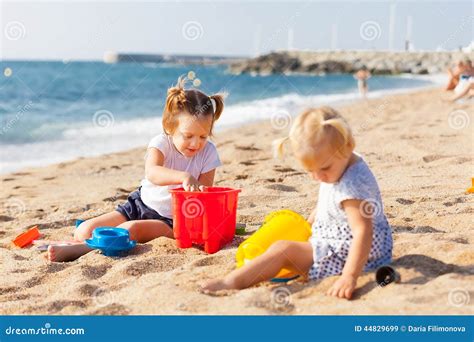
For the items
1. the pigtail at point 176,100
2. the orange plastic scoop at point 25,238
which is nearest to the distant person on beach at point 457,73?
the pigtail at point 176,100

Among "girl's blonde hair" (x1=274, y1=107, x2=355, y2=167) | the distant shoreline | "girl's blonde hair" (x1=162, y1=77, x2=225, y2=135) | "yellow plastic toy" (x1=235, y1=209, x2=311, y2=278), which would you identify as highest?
the distant shoreline

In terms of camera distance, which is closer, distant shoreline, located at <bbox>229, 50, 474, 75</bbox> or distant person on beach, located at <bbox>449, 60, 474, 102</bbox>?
distant person on beach, located at <bbox>449, 60, 474, 102</bbox>

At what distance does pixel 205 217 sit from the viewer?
11.1 feet

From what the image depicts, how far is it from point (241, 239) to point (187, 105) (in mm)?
782

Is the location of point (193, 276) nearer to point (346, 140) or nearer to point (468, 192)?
point (346, 140)

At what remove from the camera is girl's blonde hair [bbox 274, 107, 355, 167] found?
260 cm

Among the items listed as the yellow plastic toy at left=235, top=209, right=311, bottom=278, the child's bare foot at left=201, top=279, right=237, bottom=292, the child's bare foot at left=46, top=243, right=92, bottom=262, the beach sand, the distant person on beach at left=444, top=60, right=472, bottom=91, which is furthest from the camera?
the distant person on beach at left=444, top=60, right=472, bottom=91

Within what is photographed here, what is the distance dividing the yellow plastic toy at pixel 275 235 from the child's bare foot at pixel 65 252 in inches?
39.3

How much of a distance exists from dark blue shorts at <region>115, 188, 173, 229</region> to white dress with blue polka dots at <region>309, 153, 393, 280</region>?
1253 millimetres

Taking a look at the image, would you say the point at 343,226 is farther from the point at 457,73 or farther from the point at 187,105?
the point at 457,73

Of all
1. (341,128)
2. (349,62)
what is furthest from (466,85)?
(349,62)

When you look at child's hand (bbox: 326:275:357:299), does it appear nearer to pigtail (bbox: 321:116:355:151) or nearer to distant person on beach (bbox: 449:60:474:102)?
pigtail (bbox: 321:116:355:151)

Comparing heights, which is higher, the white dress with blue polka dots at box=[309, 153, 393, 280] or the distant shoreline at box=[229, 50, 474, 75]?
the distant shoreline at box=[229, 50, 474, 75]

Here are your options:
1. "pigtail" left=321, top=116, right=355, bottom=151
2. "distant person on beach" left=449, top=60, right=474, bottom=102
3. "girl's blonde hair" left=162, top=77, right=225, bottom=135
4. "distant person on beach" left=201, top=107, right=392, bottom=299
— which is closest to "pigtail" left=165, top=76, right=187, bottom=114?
"girl's blonde hair" left=162, top=77, right=225, bottom=135
